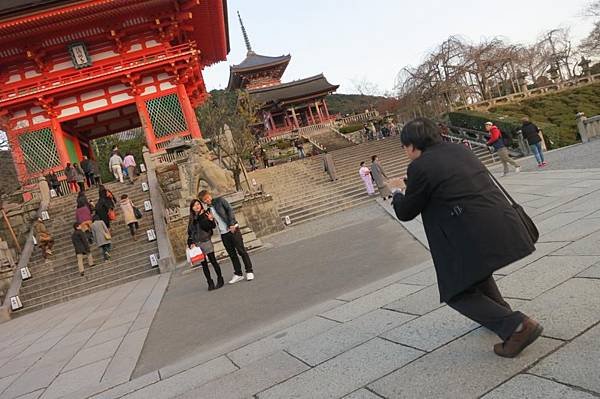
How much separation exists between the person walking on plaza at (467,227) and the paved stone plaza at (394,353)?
0.86 feet

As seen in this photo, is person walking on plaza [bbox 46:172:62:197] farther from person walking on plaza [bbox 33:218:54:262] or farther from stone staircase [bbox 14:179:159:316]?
person walking on plaza [bbox 33:218:54:262]

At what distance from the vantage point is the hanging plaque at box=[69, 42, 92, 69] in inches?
694

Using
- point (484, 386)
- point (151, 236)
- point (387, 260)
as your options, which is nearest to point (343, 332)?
point (484, 386)

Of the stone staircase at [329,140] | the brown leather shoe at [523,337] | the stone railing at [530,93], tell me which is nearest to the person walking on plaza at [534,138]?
the brown leather shoe at [523,337]

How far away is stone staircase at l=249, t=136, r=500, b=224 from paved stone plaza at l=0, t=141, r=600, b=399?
9.27 metres

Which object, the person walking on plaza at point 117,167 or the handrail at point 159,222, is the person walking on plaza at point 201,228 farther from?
the person walking on plaza at point 117,167

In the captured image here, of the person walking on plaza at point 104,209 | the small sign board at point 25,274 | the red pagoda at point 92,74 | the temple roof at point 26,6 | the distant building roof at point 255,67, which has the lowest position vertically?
the small sign board at point 25,274

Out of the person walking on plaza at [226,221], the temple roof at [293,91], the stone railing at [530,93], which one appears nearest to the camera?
the person walking on plaza at [226,221]

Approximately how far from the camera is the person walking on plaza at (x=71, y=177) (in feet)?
52.5

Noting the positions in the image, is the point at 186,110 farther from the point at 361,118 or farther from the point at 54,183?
the point at 361,118

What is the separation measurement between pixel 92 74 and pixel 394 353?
1880 cm

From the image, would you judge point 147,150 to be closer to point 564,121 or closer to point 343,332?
point 343,332

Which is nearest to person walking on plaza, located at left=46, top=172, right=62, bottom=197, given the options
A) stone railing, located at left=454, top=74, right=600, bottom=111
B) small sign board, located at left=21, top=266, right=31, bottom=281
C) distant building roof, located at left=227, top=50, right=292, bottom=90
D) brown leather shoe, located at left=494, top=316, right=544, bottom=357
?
small sign board, located at left=21, top=266, right=31, bottom=281

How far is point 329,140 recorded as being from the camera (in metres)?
34.8
